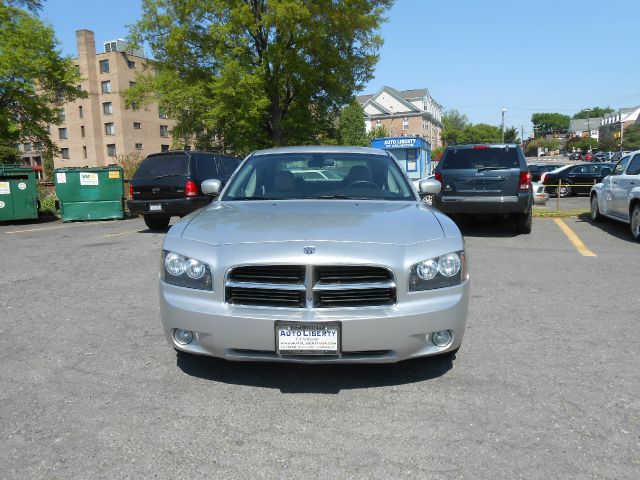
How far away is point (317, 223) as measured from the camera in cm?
343

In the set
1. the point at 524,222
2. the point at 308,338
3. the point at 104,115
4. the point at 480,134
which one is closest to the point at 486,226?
the point at 524,222

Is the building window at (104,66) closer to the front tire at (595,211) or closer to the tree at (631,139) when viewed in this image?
the front tire at (595,211)

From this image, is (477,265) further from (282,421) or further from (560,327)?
(282,421)

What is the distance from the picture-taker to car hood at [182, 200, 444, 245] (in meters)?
3.23

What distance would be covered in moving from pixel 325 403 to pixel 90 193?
541 inches

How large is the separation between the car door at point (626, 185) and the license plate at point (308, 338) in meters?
8.93

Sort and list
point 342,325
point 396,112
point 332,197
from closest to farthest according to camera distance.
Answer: point 342,325, point 332,197, point 396,112

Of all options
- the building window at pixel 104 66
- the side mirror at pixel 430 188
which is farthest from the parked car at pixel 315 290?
the building window at pixel 104 66

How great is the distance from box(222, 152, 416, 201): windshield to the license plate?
1.68 meters

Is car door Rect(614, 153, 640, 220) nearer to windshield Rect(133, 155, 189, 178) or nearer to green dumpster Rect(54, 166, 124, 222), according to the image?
windshield Rect(133, 155, 189, 178)

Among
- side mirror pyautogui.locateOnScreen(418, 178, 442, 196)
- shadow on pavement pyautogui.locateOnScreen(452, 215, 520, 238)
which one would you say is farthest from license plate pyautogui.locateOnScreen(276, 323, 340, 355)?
shadow on pavement pyautogui.locateOnScreen(452, 215, 520, 238)

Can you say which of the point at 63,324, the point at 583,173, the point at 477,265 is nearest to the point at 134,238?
the point at 63,324

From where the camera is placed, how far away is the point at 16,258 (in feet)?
28.1

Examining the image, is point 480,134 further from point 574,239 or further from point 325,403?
point 325,403
